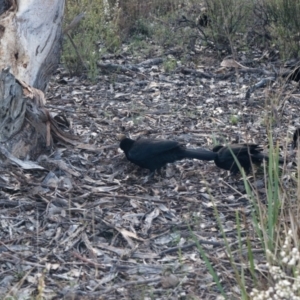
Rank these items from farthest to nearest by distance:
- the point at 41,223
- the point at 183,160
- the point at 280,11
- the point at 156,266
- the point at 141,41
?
the point at 141,41
the point at 280,11
the point at 183,160
the point at 41,223
the point at 156,266

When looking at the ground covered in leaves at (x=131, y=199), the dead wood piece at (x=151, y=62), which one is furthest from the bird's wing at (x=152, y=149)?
the dead wood piece at (x=151, y=62)

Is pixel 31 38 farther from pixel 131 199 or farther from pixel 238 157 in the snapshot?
pixel 238 157

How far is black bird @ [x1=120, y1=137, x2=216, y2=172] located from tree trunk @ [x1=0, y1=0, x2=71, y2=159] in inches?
30.4

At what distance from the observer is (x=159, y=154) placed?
499cm

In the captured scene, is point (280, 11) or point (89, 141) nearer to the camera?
point (89, 141)

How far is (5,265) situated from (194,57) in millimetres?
5095

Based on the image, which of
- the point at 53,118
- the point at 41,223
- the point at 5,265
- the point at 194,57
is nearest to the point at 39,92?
the point at 53,118

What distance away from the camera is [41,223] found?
438 cm

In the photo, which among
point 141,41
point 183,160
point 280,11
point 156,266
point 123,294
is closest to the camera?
point 123,294

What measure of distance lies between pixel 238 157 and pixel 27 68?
1.88 m

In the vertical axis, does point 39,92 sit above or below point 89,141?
above

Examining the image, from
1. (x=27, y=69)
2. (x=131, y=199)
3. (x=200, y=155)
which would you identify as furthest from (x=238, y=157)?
(x=27, y=69)

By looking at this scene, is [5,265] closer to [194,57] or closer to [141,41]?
[194,57]

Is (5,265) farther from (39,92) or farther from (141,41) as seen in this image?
(141,41)
